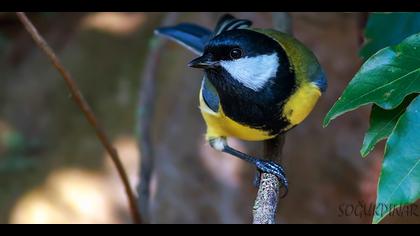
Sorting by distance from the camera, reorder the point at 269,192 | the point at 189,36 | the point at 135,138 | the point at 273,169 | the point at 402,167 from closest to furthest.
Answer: the point at 402,167 < the point at 269,192 < the point at 273,169 < the point at 189,36 < the point at 135,138

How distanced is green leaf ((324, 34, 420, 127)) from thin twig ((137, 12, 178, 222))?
1062mm

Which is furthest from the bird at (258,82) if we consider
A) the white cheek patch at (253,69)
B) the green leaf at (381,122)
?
the green leaf at (381,122)

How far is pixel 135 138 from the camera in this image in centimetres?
338

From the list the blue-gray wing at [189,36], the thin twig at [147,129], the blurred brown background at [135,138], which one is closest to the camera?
the blue-gray wing at [189,36]

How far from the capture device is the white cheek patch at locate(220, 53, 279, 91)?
1531mm

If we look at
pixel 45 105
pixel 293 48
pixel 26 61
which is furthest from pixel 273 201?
pixel 26 61

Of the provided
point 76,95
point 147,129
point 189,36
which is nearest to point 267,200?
point 76,95

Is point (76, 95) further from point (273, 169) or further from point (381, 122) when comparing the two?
point (381, 122)

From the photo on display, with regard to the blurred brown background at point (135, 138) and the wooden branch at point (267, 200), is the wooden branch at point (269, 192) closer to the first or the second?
the wooden branch at point (267, 200)

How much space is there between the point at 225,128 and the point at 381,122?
1.95 feet

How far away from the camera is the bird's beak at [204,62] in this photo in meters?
1.53

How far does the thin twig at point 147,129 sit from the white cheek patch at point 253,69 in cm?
67

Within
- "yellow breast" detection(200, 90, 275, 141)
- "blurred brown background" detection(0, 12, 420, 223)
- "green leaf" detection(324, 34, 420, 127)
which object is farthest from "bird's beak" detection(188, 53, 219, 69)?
"blurred brown background" detection(0, 12, 420, 223)

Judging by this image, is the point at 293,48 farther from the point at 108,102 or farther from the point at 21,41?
the point at 21,41
